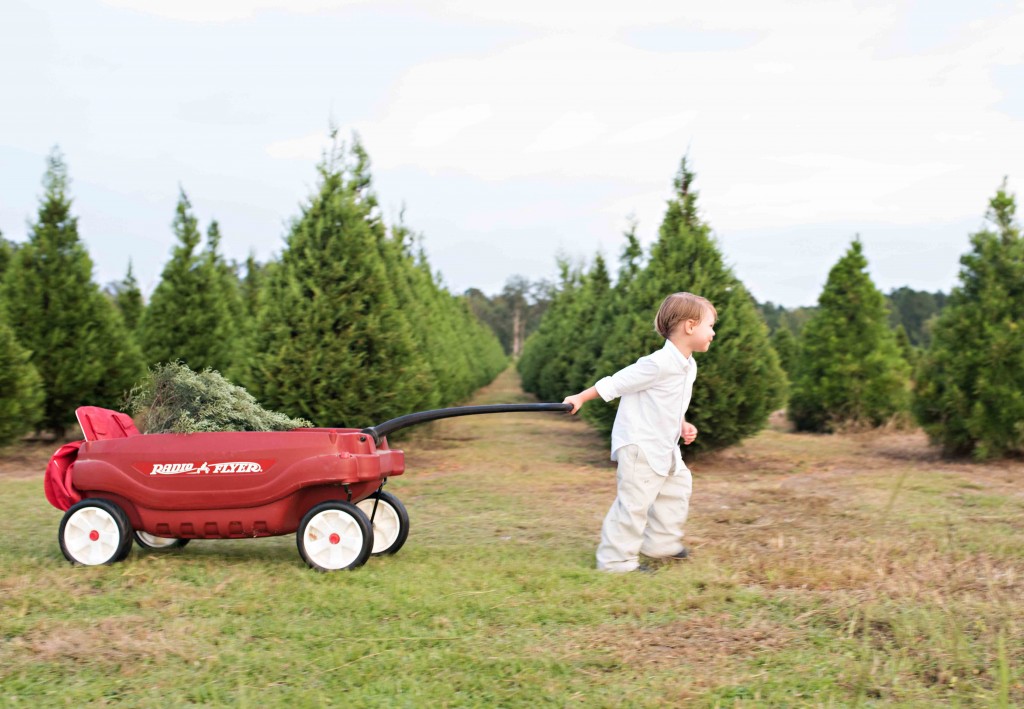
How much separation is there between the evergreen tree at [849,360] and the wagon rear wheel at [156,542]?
1143 centimetres

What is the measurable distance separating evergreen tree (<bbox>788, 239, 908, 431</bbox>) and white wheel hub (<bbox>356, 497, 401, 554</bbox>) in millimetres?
10796

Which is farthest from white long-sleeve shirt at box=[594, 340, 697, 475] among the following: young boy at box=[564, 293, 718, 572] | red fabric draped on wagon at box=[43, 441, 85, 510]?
red fabric draped on wagon at box=[43, 441, 85, 510]

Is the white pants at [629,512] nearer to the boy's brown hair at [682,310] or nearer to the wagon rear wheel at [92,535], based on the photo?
the boy's brown hair at [682,310]

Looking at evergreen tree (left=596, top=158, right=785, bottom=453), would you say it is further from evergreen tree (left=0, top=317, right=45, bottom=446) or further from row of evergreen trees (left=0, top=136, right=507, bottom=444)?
evergreen tree (left=0, top=317, right=45, bottom=446)

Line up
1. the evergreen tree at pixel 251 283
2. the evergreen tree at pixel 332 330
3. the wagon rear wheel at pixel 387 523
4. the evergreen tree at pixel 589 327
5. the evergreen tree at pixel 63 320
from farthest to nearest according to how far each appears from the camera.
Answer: the evergreen tree at pixel 251 283, the evergreen tree at pixel 589 327, the evergreen tree at pixel 63 320, the evergreen tree at pixel 332 330, the wagon rear wheel at pixel 387 523

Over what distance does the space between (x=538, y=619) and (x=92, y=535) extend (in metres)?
2.55

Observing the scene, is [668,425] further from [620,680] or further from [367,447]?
[620,680]

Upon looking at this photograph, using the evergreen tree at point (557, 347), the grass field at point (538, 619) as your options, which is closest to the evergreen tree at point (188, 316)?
the evergreen tree at point (557, 347)

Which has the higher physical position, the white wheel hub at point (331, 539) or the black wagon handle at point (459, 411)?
the black wagon handle at point (459, 411)

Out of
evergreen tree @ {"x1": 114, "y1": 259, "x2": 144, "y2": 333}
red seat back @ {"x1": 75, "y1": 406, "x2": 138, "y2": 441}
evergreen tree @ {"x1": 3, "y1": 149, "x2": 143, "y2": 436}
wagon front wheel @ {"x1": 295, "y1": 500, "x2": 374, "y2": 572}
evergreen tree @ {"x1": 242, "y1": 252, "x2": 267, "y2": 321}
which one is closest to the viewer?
wagon front wheel @ {"x1": 295, "y1": 500, "x2": 374, "y2": 572}

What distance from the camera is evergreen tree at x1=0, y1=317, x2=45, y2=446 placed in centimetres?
959

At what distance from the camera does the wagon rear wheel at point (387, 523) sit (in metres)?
4.80

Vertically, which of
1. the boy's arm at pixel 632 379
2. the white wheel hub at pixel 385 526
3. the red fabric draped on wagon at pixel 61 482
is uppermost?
the boy's arm at pixel 632 379

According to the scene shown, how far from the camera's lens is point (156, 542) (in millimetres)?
5074
